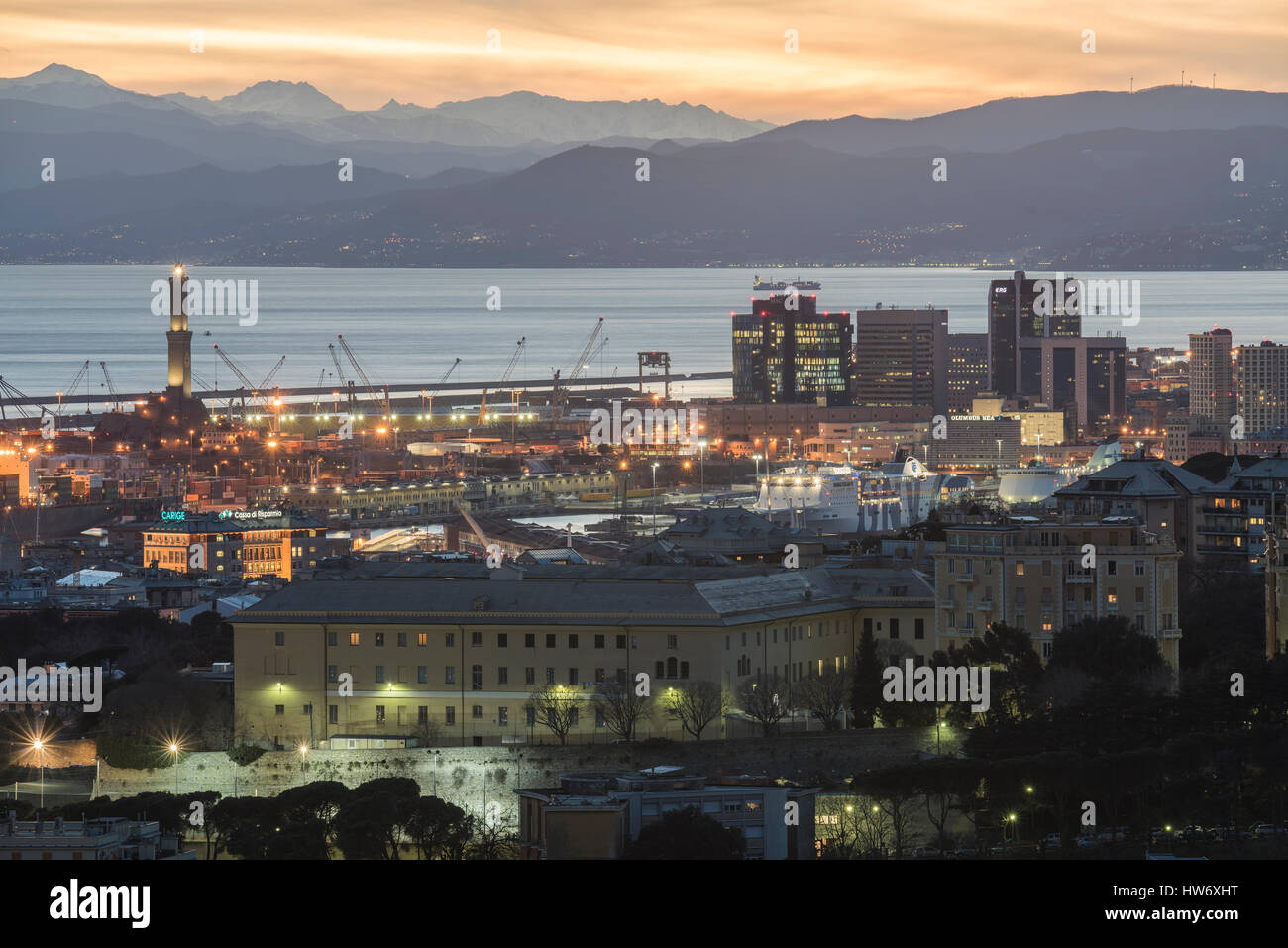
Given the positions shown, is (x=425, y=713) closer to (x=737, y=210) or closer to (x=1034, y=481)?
(x=1034, y=481)

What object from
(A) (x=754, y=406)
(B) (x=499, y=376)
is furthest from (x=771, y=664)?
(B) (x=499, y=376)

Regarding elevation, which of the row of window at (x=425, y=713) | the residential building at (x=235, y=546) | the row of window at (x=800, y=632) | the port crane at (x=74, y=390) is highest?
the port crane at (x=74, y=390)

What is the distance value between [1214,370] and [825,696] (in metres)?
64.7

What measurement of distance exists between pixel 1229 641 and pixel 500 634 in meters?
5.78

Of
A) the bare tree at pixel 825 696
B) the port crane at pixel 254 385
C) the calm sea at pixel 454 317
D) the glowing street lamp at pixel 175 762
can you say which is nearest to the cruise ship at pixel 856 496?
the bare tree at pixel 825 696

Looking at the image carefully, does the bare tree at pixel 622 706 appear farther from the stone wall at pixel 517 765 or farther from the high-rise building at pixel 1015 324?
the high-rise building at pixel 1015 324

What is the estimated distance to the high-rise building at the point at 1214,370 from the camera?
264 feet

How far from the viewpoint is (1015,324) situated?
93.9 meters

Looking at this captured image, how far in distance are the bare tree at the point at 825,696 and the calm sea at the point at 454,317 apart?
82.8m

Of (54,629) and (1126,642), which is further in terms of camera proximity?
(54,629)

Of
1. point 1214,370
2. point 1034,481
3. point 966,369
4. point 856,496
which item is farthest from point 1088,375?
point 1034,481

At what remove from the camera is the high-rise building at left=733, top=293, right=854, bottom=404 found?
90.8 m
